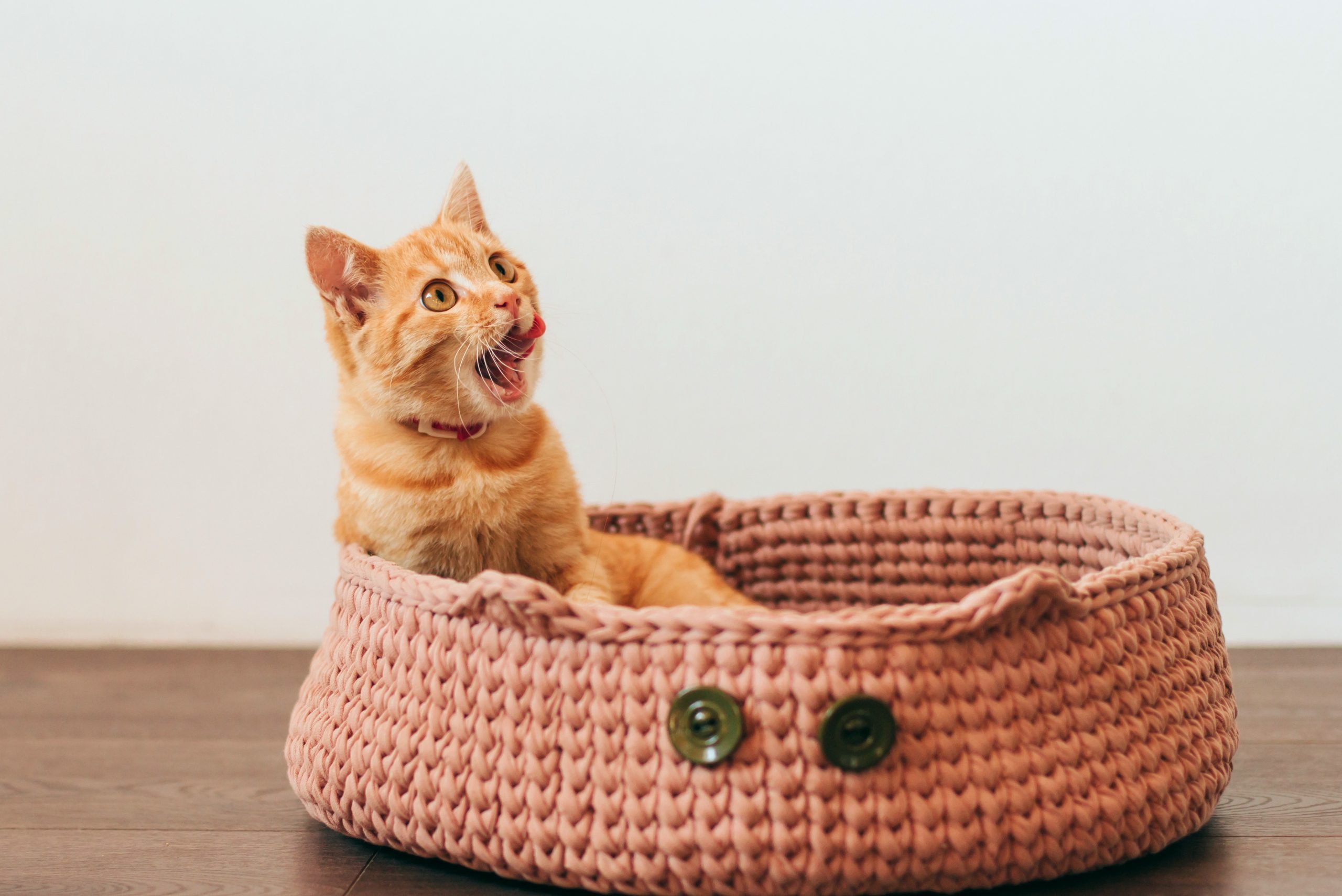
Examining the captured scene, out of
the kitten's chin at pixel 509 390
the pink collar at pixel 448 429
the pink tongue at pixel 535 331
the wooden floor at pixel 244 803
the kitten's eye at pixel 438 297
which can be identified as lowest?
the wooden floor at pixel 244 803

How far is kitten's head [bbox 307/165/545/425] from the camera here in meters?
0.98

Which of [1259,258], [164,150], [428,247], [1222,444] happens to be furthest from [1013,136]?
[164,150]

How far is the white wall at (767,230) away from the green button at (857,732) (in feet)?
3.36

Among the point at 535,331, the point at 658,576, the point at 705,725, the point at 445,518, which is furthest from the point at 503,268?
the point at 705,725

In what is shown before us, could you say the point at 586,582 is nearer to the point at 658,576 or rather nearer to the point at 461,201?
the point at 658,576

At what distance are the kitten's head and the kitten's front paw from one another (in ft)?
0.59

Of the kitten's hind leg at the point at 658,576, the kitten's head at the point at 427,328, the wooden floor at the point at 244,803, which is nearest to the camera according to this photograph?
the wooden floor at the point at 244,803

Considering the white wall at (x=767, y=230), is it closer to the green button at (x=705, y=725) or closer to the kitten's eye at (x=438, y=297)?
the kitten's eye at (x=438, y=297)

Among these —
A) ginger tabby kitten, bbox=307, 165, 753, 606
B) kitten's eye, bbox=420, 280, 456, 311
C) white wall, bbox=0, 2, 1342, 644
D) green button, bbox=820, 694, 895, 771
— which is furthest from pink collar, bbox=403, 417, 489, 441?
white wall, bbox=0, 2, 1342, 644

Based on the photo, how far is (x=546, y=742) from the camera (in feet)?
2.56

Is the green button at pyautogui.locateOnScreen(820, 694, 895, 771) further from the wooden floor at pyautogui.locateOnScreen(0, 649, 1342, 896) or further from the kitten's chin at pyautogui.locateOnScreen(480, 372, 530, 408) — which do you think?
the kitten's chin at pyautogui.locateOnScreen(480, 372, 530, 408)

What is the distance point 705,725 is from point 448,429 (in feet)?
1.44

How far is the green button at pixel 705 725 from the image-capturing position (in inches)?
28.7

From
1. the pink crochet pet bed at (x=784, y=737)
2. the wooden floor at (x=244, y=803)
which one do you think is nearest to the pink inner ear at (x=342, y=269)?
the pink crochet pet bed at (x=784, y=737)
